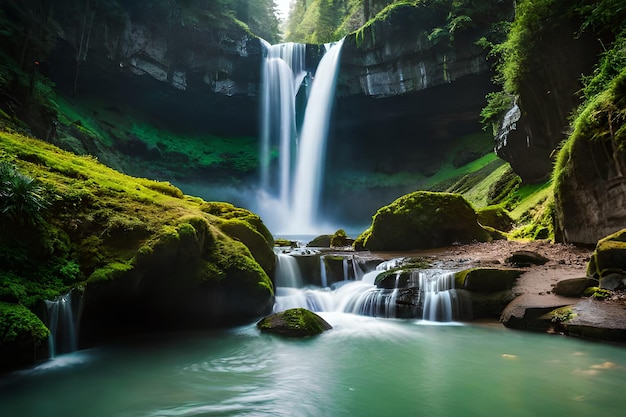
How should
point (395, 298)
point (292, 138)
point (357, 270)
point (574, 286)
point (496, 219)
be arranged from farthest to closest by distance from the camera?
point (292, 138) < point (496, 219) < point (357, 270) < point (395, 298) < point (574, 286)

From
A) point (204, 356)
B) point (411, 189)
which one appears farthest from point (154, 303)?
point (411, 189)

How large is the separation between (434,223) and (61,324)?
1224cm

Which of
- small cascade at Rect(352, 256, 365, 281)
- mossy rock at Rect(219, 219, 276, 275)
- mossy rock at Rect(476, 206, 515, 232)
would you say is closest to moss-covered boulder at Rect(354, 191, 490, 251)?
mossy rock at Rect(476, 206, 515, 232)

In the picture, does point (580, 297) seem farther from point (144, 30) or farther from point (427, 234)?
point (144, 30)

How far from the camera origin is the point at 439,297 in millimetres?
7953

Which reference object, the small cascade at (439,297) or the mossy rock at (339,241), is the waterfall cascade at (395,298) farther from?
the mossy rock at (339,241)

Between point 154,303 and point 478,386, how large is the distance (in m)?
5.24

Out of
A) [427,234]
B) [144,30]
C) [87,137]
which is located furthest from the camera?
[144,30]

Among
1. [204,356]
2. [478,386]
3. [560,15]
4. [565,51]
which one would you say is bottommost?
[478,386]

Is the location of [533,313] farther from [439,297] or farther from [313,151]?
[313,151]

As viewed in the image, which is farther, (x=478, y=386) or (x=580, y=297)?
(x=580, y=297)

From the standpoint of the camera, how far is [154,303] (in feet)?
21.9

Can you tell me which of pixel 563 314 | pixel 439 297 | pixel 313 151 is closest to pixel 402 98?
pixel 313 151

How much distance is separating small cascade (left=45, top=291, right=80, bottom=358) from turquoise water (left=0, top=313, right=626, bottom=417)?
21 centimetres
